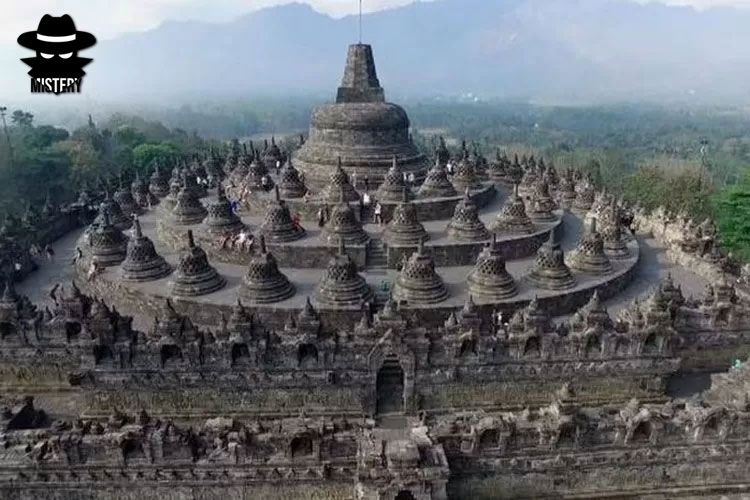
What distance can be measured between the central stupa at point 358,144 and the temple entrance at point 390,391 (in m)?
14.4

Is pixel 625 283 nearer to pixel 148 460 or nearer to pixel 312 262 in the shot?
pixel 312 262

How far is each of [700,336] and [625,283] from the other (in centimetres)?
451

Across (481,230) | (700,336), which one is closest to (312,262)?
(481,230)

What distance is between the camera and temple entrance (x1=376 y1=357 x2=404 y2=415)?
1833 cm

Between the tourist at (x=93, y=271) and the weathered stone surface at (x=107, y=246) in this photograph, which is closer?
the tourist at (x=93, y=271)

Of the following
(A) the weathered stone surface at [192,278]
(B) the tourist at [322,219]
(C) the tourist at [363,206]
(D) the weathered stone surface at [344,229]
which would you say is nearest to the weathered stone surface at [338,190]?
(C) the tourist at [363,206]

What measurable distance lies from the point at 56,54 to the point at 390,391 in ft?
42.0

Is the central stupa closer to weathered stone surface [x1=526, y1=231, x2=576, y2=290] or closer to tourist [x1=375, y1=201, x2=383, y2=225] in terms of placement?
tourist [x1=375, y1=201, x2=383, y2=225]

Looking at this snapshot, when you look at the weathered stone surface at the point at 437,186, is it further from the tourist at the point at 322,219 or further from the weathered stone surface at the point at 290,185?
the weathered stone surface at the point at 290,185

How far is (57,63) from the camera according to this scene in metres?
9.94

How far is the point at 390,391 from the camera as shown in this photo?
60.7 feet

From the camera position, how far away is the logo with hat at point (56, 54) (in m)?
9.77

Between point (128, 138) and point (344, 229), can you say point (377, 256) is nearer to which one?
point (344, 229)

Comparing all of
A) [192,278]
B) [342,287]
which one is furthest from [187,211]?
[342,287]
